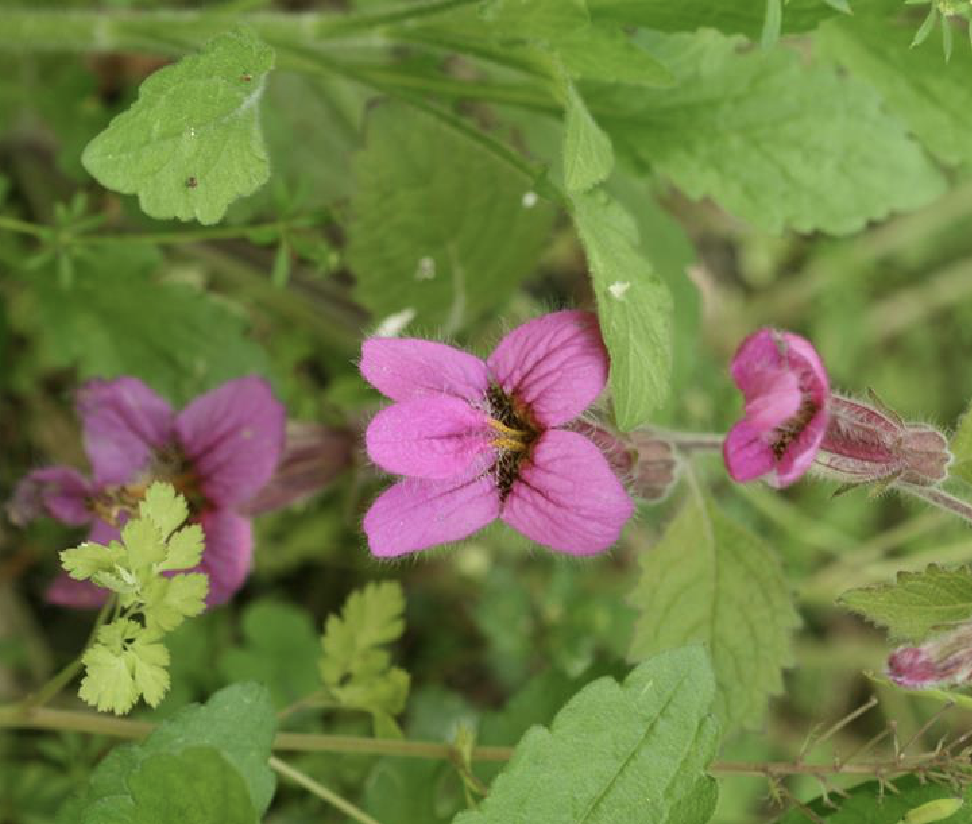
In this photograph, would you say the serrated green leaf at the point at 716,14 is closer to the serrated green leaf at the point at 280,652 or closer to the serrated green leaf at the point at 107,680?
the serrated green leaf at the point at 107,680

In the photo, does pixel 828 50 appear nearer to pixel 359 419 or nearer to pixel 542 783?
pixel 359 419

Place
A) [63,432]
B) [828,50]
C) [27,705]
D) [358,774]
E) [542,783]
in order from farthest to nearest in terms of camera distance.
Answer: [63,432]
[358,774]
[828,50]
[27,705]
[542,783]

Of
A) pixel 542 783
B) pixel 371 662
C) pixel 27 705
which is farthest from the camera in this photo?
pixel 371 662

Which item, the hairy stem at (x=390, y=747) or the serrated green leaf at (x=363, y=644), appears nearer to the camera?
the hairy stem at (x=390, y=747)

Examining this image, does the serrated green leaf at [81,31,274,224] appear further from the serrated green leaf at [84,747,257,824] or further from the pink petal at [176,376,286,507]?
the serrated green leaf at [84,747,257,824]

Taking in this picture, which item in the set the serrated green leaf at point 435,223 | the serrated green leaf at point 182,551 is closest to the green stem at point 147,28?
the serrated green leaf at point 435,223

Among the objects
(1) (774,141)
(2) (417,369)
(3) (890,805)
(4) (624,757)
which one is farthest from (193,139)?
(3) (890,805)

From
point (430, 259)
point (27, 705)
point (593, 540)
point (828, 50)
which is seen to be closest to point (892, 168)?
point (828, 50)

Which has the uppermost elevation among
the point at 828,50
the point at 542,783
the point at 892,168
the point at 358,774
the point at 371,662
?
the point at 828,50

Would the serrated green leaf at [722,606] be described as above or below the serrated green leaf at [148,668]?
below
